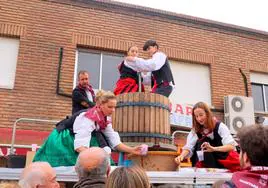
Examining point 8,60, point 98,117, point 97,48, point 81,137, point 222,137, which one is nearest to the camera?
point 81,137

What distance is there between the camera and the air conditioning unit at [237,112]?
→ 10266 millimetres

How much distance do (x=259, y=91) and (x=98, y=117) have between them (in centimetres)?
902

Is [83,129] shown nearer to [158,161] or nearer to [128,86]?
[158,161]

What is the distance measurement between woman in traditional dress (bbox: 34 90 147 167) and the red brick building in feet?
15.3

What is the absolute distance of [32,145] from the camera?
24.7 ft

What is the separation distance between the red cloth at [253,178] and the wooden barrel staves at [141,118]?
9.21 feet

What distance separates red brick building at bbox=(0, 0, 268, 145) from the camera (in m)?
8.73

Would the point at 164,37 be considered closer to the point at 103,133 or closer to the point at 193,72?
the point at 193,72

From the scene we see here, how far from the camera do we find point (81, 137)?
3756 millimetres

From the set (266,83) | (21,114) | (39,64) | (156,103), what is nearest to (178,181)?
(156,103)

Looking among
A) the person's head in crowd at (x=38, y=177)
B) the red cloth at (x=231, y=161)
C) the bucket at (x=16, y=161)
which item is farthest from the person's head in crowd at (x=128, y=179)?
the bucket at (x=16, y=161)

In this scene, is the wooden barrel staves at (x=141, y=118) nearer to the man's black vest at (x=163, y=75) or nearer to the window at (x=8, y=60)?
the man's black vest at (x=163, y=75)

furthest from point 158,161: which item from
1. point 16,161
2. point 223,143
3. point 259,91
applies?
point 259,91

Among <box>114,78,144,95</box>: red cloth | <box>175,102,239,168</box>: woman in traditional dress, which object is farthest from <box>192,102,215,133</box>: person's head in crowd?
<box>114,78,144,95</box>: red cloth
